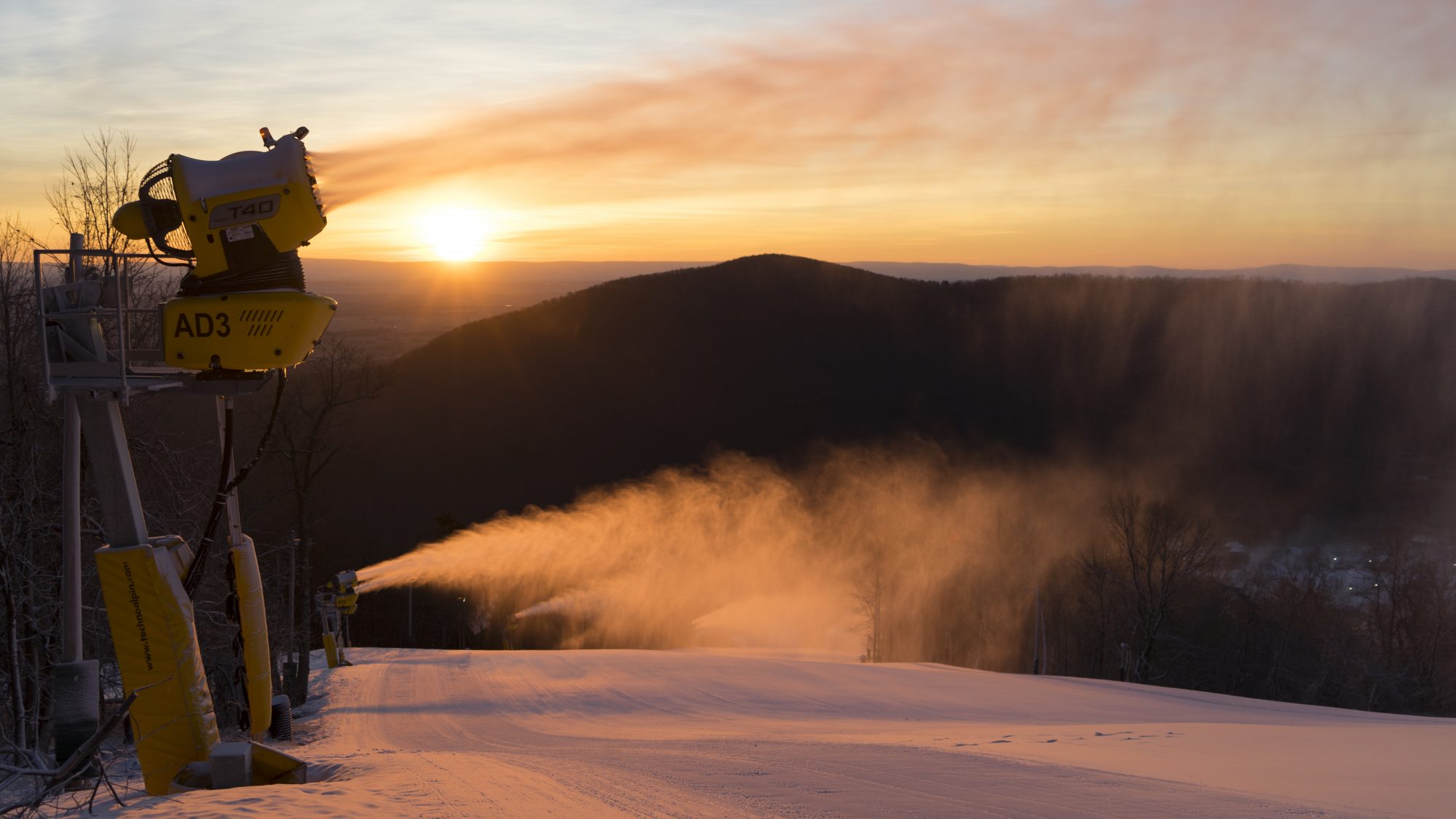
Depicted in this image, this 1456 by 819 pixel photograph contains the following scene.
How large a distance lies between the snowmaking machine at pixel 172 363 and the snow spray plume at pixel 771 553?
1241 inches

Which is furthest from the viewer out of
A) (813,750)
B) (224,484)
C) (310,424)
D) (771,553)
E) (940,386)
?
(940,386)

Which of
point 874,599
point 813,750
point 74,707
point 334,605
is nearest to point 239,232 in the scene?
point 74,707

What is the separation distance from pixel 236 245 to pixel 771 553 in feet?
279

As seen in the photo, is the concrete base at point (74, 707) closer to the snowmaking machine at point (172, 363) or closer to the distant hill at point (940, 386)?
the snowmaking machine at point (172, 363)

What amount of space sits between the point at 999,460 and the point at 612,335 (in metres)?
59.2

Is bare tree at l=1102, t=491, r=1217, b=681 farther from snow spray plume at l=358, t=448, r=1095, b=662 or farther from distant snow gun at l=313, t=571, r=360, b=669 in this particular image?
distant snow gun at l=313, t=571, r=360, b=669

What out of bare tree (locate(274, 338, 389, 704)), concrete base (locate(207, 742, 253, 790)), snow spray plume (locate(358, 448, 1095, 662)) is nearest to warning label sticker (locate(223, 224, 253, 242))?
concrete base (locate(207, 742, 253, 790))

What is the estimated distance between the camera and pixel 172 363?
30.5 ft

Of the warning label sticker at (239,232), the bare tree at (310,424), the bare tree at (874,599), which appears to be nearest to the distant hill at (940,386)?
the bare tree at (874,599)

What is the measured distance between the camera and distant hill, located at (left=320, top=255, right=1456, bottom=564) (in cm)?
12088

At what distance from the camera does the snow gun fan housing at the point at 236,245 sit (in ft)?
30.0

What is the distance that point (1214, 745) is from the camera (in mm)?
15977

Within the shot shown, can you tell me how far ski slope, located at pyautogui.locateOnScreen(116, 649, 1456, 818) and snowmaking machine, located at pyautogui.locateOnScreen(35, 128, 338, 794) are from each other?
1.01 meters

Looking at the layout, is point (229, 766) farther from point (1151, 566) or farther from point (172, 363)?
point (1151, 566)
